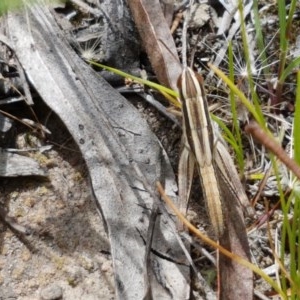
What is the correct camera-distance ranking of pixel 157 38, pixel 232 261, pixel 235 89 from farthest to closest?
pixel 157 38
pixel 232 261
pixel 235 89

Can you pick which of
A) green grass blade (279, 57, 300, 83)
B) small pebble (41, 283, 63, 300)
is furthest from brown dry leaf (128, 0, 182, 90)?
small pebble (41, 283, 63, 300)

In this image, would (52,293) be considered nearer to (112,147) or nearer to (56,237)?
(56,237)

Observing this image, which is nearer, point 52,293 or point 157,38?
point 52,293

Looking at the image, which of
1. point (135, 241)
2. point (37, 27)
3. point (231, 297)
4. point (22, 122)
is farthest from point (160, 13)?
point (231, 297)

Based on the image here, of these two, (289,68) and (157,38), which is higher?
(157,38)

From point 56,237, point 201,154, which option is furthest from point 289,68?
point 56,237
